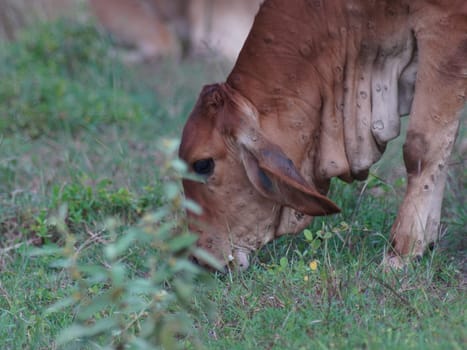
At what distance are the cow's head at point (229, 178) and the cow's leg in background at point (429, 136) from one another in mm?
546

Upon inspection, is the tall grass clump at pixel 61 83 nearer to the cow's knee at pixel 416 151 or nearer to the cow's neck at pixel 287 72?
the cow's neck at pixel 287 72

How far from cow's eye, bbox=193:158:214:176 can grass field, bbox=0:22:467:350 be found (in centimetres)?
35

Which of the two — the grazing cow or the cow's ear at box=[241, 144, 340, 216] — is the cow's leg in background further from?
the cow's ear at box=[241, 144, 340, 216]

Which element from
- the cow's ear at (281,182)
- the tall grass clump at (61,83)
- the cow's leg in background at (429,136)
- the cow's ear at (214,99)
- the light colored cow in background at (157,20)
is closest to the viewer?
the cow's ear at (281,182)

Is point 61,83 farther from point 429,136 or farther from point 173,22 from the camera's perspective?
point 173,22

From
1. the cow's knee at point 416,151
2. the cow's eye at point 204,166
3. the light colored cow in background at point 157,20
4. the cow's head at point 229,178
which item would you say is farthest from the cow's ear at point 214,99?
the light colored cow in background at point 157,20

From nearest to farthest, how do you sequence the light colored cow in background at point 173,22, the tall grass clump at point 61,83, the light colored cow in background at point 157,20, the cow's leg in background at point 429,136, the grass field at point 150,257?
→ the grass field at point 150,257 < the cow's leg in background at point 429,136 < the tall grass clump at point 61,83 < the light colored cow in background at point 157,20 < the light colored cow in background at point 173,22

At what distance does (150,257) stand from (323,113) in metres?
1.02

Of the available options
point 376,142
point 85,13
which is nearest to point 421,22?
point 376,142

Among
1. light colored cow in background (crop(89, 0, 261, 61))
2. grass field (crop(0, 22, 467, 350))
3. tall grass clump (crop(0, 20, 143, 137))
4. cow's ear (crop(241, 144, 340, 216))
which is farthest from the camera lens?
light colored cow in background (crop(89, 0, 261, 61))

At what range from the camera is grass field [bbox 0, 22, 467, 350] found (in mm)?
3359

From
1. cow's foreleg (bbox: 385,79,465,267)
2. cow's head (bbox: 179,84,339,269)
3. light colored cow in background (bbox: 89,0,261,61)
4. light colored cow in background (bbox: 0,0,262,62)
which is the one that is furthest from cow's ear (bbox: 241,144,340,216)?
light colored cow in background (bbox: 89,0,261,61)

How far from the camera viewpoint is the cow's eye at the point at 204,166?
169 inches

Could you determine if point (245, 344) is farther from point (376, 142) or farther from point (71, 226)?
point (71, 226)
